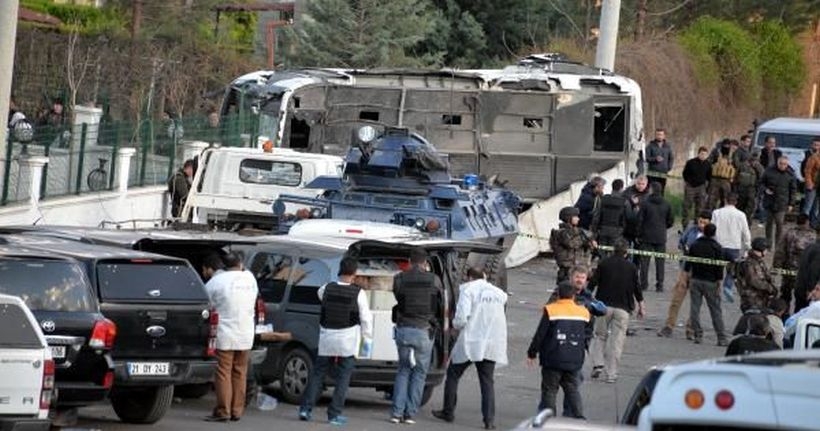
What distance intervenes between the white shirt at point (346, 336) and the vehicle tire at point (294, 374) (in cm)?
98

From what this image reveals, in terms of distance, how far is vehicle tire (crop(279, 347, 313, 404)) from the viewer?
Result: 18517 millimetres

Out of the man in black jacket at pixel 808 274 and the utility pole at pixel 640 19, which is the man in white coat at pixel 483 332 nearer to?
the man in black jacket at pixel 808 274

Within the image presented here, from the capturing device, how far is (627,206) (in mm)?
28562

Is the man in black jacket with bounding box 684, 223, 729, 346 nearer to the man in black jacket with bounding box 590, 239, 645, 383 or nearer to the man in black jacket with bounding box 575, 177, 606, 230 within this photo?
the man in black jacket with bounding box 590, 239, 645, 383

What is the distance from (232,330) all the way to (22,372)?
11.2 feet

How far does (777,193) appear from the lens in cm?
3381

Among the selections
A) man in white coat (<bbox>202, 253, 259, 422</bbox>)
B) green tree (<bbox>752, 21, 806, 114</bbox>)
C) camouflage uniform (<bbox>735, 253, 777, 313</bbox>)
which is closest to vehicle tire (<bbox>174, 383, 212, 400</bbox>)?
man in white coat (<bbox>202, 253, 259, 422</bbox>)

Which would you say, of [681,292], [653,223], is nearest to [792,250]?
[681,292]

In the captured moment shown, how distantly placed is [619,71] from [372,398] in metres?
28.7

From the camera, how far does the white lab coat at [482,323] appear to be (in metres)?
18.0

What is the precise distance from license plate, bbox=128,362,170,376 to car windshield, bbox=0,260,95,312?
79cm

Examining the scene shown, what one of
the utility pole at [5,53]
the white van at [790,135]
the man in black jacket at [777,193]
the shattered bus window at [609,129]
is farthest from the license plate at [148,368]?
the white van at [790,135]

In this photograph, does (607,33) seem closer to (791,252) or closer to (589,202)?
(589,202)

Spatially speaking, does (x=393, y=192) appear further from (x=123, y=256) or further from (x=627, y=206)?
(x=123, y=256)
